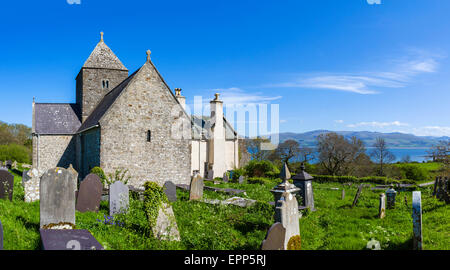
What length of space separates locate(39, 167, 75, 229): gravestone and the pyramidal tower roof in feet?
63.0

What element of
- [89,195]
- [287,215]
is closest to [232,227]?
[287,215]

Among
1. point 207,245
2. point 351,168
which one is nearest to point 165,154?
point 207,245

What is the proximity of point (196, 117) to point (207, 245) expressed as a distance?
27.3 m

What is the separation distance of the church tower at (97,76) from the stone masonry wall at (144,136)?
7.94 m

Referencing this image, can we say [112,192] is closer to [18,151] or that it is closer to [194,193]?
[194,193]

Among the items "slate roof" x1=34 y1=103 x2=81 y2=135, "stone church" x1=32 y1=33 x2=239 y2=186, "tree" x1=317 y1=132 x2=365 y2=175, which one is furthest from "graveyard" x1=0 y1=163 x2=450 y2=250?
"tree" x1=317 y1=132 x2=365 y2=175

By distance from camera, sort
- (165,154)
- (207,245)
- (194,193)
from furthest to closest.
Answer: (165,154) → (194,193) → (207,245)

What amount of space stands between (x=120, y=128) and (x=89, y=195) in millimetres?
7842

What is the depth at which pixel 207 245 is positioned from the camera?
6.71 meters

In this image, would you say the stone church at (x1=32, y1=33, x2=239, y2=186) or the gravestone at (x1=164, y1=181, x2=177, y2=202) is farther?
Answer: the stone church at (x1=32, y1=33, x2=239, y2=186)

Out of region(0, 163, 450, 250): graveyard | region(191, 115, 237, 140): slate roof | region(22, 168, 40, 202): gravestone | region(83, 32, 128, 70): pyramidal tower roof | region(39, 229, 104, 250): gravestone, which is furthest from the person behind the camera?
region(191, 115, 237, 140): slate roof

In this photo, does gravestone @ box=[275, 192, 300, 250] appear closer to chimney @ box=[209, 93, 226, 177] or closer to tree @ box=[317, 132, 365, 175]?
chimney @ box=[209, 93, 226, 177]

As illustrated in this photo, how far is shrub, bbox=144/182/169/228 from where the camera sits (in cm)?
711
